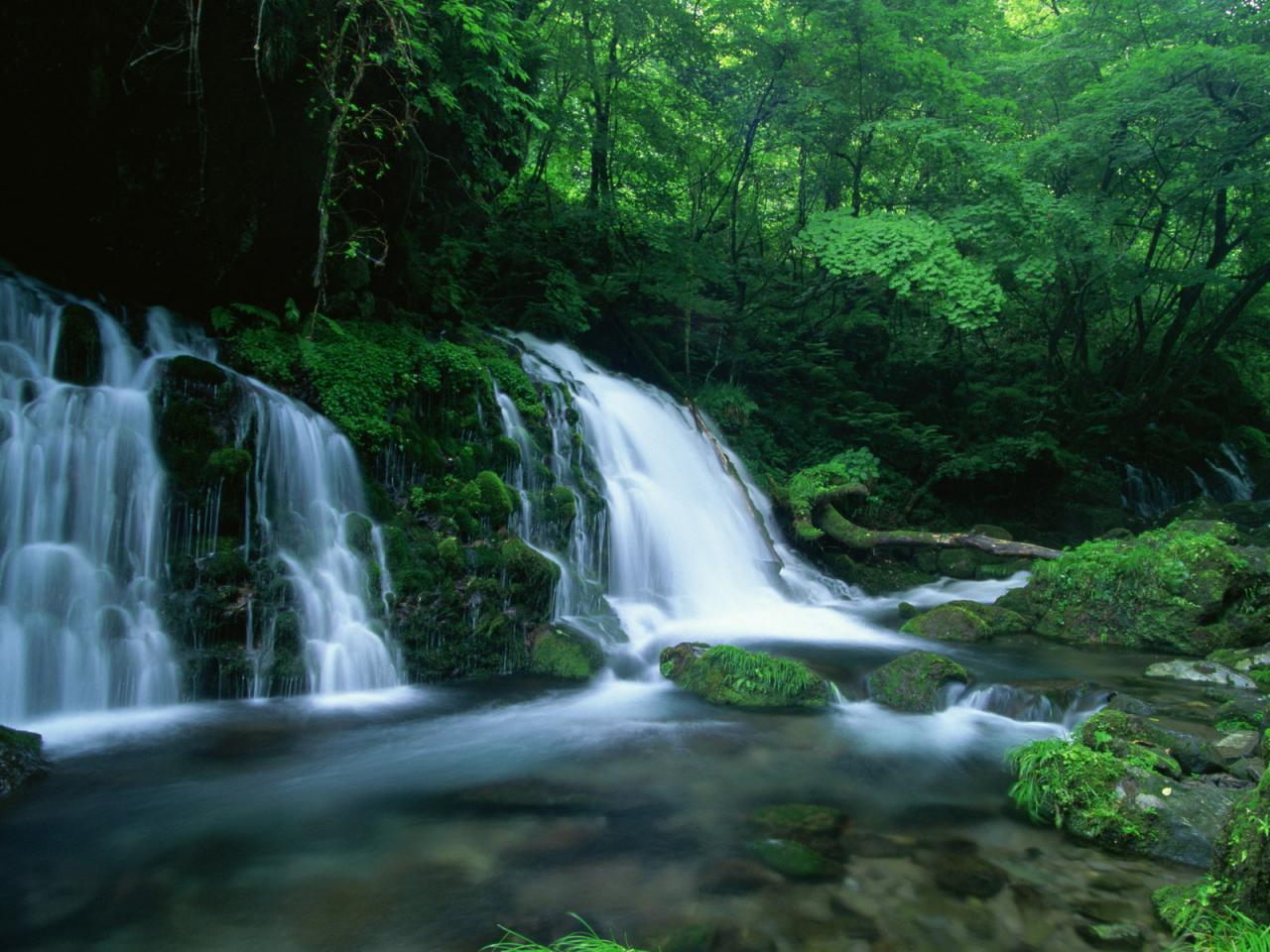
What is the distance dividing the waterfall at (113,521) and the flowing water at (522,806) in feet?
0.15

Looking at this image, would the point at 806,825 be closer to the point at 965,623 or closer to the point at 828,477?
the point at 965,623

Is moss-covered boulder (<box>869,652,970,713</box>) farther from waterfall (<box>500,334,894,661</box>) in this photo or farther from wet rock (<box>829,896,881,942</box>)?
wet rock (<box>829,896,881,942</box>)

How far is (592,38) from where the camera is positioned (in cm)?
1456

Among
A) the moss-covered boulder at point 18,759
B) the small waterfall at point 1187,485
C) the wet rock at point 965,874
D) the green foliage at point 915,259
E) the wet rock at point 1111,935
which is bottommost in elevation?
the wet rock at point 1111,935

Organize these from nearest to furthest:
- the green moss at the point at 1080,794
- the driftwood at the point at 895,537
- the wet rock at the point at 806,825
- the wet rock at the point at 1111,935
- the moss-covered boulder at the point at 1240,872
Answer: the moss-covered boulder at the point at 1240,872 → the wet rock at the point at 1111,935 → the green moss at the point at 1080,794 → the wet rock at the point at 806,825 → the driftwood at the point at 895,537

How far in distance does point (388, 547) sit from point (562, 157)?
41.7ft

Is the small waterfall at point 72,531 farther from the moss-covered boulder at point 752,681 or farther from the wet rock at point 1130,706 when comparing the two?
the wet rock at point 1130,706

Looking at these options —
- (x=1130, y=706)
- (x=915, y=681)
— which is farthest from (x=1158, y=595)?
(x=915, y=681)

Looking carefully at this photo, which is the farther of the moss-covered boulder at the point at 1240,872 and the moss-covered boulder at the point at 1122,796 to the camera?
the moss-covered boulder at the point at 1122,796

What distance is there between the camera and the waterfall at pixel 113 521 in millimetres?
5656

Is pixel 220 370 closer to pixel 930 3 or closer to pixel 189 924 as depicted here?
pixel 189 924

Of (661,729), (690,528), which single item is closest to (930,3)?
(690,528)

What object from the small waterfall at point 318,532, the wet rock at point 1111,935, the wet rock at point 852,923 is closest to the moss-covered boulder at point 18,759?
the small waterfall at point 318,532

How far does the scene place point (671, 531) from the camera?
35.6ft
